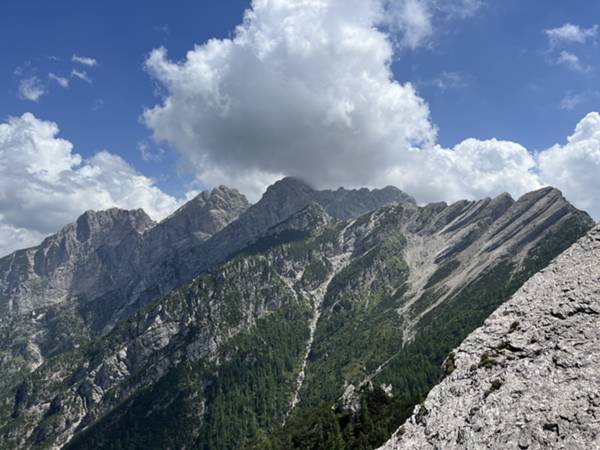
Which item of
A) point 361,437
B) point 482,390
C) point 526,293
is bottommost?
point 361,437

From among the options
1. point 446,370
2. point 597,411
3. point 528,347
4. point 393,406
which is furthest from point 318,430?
point 597,411

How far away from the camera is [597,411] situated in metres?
37.0

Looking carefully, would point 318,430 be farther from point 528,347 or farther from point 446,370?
point 528,347

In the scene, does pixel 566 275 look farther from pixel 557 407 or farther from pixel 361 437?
pixel 361 437

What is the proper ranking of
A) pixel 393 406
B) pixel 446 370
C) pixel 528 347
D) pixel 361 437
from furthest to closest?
pixel 393 406, pixel 361 437, pixel 446 370, pixel 528 347

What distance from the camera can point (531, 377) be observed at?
45.1 metres

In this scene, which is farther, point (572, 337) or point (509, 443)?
point (572, 337)

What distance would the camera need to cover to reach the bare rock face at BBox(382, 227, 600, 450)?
3897 centimetres

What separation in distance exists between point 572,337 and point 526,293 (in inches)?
554

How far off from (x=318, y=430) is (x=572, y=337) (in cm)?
12027

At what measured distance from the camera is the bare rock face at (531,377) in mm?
38969

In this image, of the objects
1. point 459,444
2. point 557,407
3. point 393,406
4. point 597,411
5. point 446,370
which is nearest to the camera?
point 597,411

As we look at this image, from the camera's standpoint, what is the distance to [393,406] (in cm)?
14225

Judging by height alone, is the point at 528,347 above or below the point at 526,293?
below
